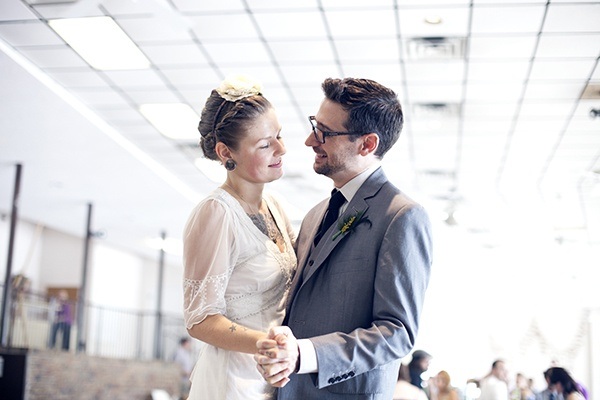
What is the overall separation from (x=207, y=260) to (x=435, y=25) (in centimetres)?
520

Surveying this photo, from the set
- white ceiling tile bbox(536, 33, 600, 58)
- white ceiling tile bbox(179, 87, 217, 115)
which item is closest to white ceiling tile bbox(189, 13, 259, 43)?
white ceiling tile bbox(179, 87, 217, 115)

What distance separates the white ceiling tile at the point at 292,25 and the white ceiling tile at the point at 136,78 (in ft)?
5.35

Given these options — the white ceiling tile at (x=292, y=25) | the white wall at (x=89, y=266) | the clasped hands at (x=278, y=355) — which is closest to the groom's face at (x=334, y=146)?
the clasped hands at (x=278, y=355)

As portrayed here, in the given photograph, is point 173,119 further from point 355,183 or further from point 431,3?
point 355,183

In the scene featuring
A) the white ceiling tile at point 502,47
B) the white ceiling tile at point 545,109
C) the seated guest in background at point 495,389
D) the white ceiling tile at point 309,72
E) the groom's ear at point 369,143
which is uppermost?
the white ceiling tile at point 502,47

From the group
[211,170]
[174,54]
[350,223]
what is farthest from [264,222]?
[211,170]

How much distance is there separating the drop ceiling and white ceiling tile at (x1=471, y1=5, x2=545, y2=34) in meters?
0.02

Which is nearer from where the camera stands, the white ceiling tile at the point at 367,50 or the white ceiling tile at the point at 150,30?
the white ceiling tile at the point at 150,30

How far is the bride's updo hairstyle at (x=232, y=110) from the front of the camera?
2.68 metres

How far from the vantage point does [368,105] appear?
249 centimetres

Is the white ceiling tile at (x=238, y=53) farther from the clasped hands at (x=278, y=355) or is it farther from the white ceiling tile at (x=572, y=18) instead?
the clasped hands at (x=278, y=355)

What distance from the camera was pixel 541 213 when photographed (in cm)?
1470

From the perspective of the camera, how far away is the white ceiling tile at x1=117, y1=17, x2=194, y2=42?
7.19 m

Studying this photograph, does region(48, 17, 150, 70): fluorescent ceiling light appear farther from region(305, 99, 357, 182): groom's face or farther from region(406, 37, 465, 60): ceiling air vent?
region(305, 99, 357, 182): groom's face
